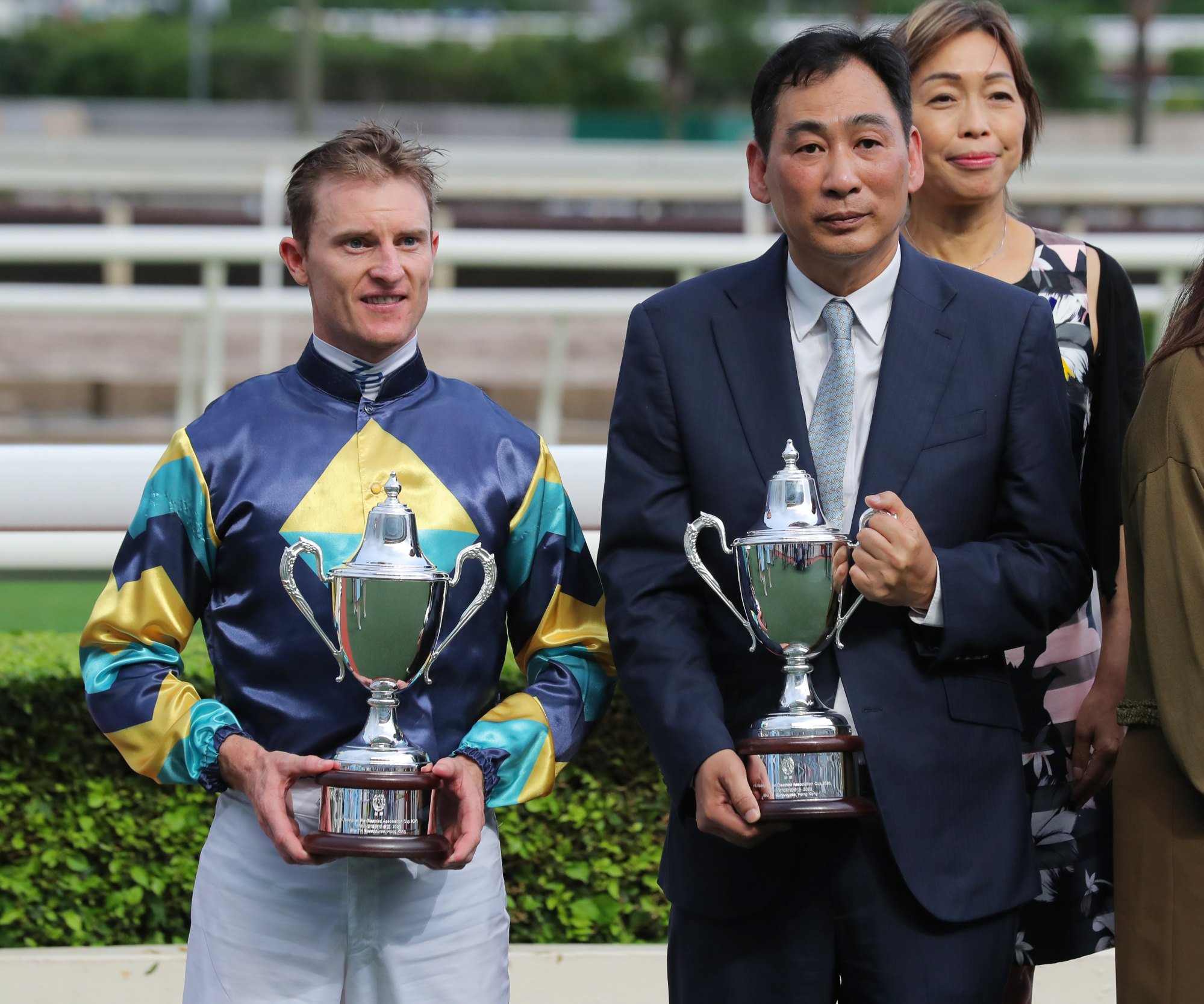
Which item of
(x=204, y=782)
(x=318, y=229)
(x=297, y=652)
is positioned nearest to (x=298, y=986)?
(x=204, y=782)

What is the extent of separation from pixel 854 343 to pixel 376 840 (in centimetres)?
96

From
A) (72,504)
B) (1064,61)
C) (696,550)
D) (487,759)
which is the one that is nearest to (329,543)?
(487,759)

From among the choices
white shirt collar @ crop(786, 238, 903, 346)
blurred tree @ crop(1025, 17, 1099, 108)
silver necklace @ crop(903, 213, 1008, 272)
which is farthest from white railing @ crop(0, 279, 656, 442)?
blurred tree @ crop(1025, 17, 1099, 108)

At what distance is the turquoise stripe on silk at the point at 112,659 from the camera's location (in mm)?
2379

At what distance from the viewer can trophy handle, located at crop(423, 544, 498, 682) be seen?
229cm

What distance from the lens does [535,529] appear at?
8.26ft

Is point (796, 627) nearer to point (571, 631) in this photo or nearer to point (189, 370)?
point (571, 631)

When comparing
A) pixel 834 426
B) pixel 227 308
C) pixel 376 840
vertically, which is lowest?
pixel 376 840

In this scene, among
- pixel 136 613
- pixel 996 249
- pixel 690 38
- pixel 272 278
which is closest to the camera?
pixel 136 613

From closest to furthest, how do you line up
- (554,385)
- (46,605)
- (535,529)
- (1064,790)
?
1. (535,529)
2. (1064,790)
3. (46,605)
4. (554,385)

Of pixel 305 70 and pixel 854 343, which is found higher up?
pixel 305 70

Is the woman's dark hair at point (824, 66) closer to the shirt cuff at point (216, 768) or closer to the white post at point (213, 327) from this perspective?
the shirt cuff at point (216, 768)

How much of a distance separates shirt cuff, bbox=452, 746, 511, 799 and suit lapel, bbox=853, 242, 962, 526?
0.59 meters

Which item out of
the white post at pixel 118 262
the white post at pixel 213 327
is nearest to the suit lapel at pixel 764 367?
the white post at pixel 213 327
